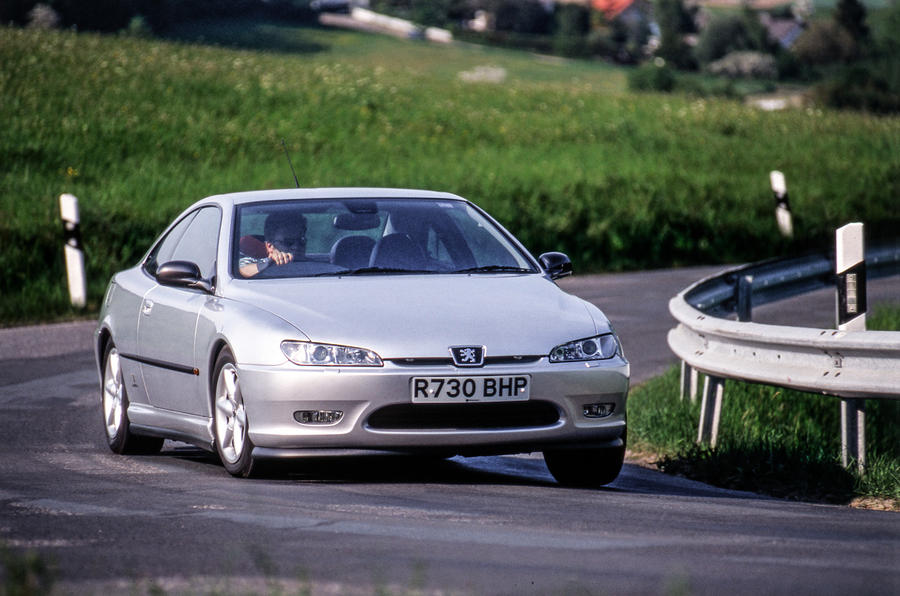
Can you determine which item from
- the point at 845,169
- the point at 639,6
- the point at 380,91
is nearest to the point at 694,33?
the point at 639,6

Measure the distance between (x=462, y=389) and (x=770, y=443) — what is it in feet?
7.93

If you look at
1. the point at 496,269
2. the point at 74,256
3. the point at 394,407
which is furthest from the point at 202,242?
the point at 74,256

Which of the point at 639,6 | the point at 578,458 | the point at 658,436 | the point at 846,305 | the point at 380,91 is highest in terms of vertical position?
the point at 846,305

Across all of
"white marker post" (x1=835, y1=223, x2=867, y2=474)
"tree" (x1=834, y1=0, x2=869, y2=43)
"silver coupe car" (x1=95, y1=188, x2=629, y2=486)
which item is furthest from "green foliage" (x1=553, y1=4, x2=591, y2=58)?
"silver coupe car" (x1=95, y1=188, x2=629, y2=486)

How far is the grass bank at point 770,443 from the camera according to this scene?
8.02m

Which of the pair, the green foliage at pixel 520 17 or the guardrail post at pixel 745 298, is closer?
the guardrail post at pixel 745 298

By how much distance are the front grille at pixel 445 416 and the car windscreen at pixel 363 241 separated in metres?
1.18

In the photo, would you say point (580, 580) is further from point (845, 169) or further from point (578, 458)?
point (845, 169)

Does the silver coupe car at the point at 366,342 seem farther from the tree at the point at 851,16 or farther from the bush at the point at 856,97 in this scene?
the tree at the point at 851,16

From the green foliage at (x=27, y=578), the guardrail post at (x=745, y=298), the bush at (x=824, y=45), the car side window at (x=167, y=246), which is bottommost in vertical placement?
the bush at (x=824, y=45)

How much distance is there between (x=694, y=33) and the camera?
16050 centimetres

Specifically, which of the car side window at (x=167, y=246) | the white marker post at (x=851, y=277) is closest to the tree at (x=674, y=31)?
the car side window at (x=167, y=246)

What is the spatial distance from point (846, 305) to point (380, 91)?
34.4 metres

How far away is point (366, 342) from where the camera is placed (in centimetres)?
715
